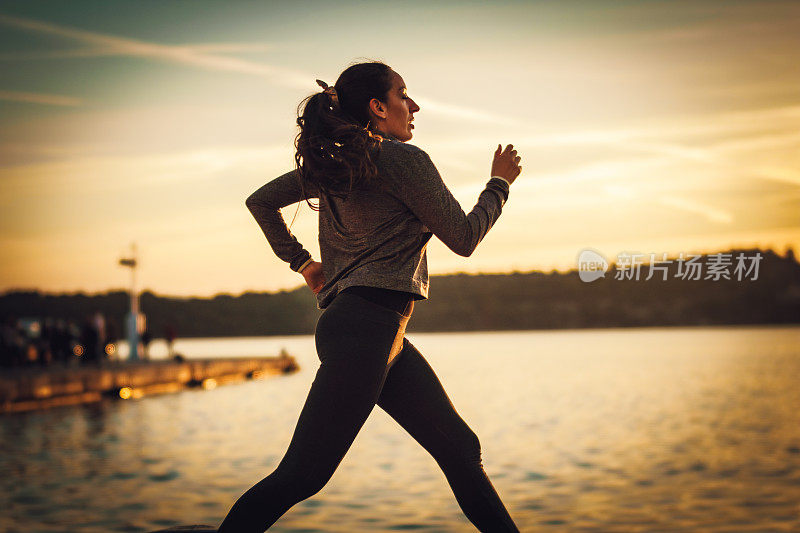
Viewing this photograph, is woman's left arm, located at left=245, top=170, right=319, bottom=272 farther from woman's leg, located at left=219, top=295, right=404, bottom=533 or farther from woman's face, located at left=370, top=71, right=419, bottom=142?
woman's leg, located at left=219, top=295, right=404, bottom=533

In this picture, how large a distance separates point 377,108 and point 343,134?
0.19m

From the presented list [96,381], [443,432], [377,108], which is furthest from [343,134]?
[96,381]

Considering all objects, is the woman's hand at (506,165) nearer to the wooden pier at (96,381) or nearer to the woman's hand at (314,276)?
the woman's hand at (314,276)

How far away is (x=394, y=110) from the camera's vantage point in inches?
103

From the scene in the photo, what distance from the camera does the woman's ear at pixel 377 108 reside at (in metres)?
2.58

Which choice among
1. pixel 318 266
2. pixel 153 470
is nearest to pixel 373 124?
pixel 318 266

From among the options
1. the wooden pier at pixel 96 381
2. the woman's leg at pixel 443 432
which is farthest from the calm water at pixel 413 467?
the woman's leg at pixel 443 432

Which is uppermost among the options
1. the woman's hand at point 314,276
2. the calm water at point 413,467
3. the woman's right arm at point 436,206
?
the woman's right arm at point 436,206

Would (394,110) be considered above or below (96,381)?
below

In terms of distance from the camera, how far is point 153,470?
19.6m

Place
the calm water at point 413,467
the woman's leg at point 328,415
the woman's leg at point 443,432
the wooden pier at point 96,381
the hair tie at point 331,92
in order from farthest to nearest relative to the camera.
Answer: the wooden pier at point 96,381 → the calm water at point 413,467 → the woman's leg at point 443,432 → the hair tie at point 331,92 → the woman's leg at point 328,415

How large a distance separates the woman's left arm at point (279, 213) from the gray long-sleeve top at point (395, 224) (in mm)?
144

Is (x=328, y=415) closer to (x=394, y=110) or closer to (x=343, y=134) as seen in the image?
(x=343, y=134)

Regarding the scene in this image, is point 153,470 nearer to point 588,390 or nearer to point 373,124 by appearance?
point 373,124
